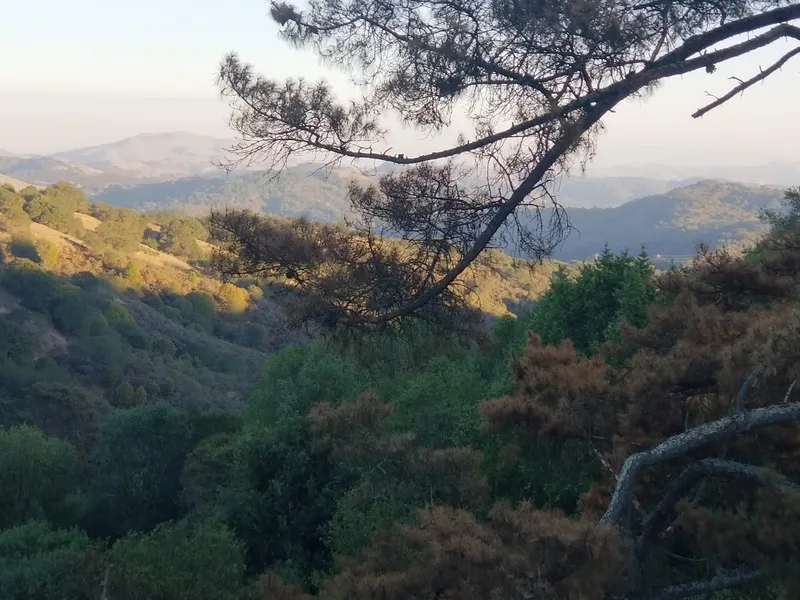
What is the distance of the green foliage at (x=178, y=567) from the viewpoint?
344 inches

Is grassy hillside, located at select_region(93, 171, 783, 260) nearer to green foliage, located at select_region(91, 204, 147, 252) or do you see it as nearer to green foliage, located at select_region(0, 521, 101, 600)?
green foliage, located at select_region(91, 204, 147, 252)

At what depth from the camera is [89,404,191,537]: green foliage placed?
15.8 metres

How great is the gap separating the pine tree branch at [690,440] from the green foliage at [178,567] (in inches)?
264

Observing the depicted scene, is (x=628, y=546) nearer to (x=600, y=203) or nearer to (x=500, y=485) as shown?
(x=500, y=485)

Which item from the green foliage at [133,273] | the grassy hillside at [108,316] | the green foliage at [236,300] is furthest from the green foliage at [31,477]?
the green foliage at [236,300]

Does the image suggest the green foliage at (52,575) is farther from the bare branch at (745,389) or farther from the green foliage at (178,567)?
the bare branch at (745,389)

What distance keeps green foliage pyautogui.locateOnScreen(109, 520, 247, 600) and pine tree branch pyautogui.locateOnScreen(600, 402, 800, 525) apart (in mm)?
6715

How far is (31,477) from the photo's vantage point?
1527 centimetres

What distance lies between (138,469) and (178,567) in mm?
7478

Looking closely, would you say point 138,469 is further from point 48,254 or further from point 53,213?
point 53,213

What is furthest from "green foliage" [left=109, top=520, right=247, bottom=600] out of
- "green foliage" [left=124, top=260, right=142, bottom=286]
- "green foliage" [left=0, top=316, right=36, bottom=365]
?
"green foliage" [left=124, top=260, right=142, bottom=286]

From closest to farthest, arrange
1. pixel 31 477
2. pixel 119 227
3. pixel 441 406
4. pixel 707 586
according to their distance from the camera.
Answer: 1. pixel 707 586
2. pixel 441 406
3. pixel 31 477
4. pixel 119 227

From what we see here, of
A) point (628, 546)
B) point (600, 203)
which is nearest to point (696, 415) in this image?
point (628, 546)

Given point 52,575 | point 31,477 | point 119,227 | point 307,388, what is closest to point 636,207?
point 119,227
